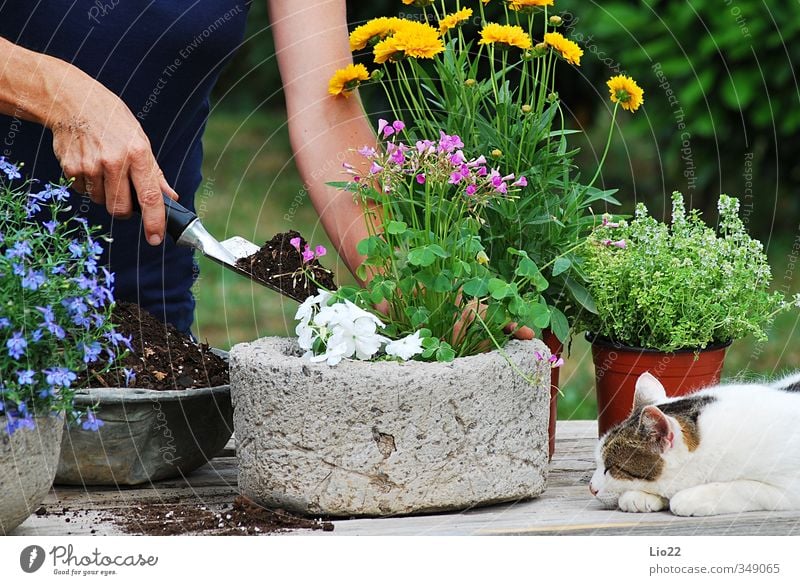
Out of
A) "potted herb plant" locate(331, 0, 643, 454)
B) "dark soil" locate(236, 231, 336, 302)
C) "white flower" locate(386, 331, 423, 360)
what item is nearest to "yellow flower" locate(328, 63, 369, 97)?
"potted herb plant" locate(331, 0, 643, 454)

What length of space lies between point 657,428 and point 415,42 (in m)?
0.62

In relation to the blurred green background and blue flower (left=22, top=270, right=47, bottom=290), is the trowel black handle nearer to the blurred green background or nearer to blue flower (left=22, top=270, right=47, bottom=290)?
blue flower (left=22, top=270, right=47, bottom=290)

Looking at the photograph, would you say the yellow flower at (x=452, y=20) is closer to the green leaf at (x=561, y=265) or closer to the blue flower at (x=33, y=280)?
the green leaf at (x=561, y=265)

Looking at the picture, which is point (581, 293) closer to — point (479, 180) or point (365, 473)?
point (479, 180)

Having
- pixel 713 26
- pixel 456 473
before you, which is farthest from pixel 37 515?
pixel 713 26

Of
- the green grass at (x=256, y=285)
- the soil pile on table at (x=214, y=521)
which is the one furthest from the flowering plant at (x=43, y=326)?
the green grass at (x=256, y=285)

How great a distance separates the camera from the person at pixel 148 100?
1360 millimetres

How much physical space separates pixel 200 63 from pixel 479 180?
26.2 inches

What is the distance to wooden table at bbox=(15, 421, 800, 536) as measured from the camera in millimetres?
1223

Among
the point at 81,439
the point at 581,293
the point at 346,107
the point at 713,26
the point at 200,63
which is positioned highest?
the point at 713,26

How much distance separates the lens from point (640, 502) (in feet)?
4.29

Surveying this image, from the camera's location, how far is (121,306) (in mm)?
1549

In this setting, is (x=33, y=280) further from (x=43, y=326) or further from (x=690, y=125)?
(x=690, y=125)

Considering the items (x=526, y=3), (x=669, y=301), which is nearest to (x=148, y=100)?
(x=526, y=3)
